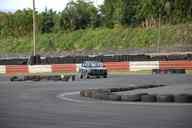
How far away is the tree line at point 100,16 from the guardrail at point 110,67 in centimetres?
3357

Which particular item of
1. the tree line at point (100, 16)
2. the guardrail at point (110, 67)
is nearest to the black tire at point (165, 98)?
the guardrail at point (110, 67)

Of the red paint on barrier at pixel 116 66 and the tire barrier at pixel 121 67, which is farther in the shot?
the red paint on barrier at pixel 116 66

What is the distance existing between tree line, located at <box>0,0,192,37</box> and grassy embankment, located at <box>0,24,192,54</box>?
4.57m

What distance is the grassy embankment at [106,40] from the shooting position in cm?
6794

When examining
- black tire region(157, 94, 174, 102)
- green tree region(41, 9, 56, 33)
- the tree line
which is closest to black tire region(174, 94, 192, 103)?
black tire region(157, 94, 174, 102)

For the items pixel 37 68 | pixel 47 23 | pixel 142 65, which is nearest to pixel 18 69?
pixel 37 68

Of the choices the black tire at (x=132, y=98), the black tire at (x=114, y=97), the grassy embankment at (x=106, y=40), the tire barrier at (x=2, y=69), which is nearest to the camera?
the black tire at (x=132, y=98)

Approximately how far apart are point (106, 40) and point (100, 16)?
18150mm

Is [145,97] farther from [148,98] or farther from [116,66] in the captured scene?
[116,66]

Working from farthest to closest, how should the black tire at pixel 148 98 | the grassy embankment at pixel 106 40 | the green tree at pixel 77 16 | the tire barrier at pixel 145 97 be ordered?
the green tree at pixel 77 16, the grassy embankment at pixel 106 40, the black tire at pixel 148 98, the tire barrier at pixel 145 97

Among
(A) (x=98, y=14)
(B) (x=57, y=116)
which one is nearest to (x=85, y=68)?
(B) (x=57, y=116)

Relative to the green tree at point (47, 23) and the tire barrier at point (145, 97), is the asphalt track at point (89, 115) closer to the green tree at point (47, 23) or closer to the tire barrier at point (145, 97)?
the tire barrier at point (145, 97)

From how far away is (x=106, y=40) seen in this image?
71250 millimetres

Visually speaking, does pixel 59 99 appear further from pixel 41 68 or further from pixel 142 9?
pixel 142 9
